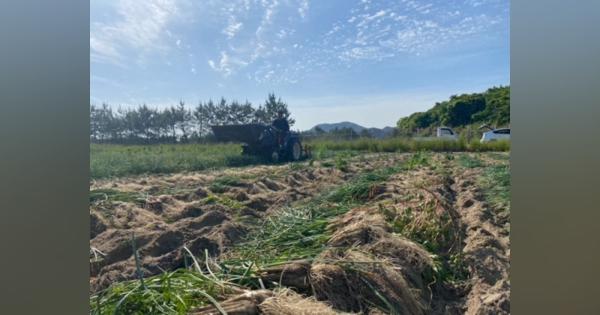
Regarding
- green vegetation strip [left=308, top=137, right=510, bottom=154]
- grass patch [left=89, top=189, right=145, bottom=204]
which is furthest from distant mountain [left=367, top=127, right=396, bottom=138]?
grass patch [left=89, top=189, right=145, bottom=204]

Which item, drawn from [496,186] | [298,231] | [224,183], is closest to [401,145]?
[496,186]

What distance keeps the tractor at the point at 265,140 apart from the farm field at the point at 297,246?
1.24m

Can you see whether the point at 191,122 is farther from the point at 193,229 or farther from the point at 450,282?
the point at 450,282

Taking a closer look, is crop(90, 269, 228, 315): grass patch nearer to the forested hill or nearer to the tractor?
the tractor

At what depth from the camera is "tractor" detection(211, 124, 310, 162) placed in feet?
16.9

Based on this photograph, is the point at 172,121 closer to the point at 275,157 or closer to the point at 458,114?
the point at 275,157

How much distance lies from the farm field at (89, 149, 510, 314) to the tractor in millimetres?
1242

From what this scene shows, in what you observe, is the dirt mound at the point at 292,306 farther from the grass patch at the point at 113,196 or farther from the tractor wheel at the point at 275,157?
the tractor wheel at the point at 275,157

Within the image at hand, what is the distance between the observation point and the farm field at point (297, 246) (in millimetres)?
1584

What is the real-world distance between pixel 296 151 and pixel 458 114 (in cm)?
291
